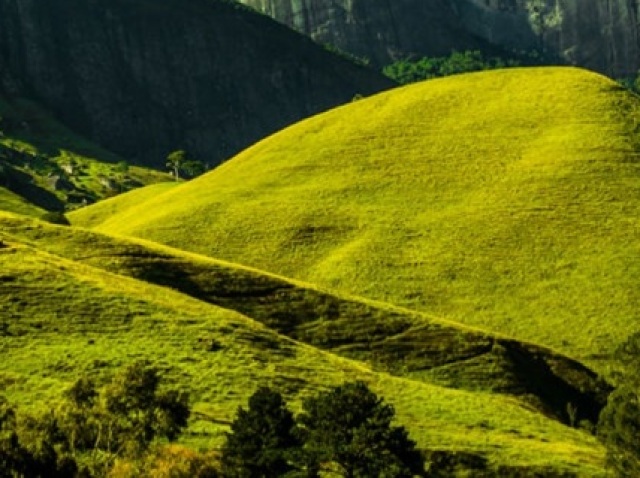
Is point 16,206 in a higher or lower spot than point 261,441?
higher

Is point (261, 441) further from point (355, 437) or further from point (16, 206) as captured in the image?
point (16, 206)

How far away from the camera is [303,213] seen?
120 m

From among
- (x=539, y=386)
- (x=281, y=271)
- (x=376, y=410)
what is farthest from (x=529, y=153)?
(x=376, y=410)

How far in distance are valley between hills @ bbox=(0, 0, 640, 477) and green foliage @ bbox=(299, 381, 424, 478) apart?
362cm

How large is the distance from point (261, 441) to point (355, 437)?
3.71 meters

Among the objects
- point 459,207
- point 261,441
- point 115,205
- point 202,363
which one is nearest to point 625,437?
point 261,441

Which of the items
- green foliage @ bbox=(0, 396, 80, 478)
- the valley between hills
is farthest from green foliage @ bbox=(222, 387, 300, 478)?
green foliage @ bbox=(0, 396, 80, 478)

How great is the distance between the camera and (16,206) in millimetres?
168000

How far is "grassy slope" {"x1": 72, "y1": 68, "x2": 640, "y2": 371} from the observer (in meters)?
98.9

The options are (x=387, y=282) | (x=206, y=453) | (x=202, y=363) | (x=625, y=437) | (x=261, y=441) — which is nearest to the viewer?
(x=261, y=441)

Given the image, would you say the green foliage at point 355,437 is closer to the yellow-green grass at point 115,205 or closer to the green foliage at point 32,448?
the green foliage at point 32,448

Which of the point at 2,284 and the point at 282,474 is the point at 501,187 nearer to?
the point at 2,284

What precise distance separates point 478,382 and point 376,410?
3129 centimetres

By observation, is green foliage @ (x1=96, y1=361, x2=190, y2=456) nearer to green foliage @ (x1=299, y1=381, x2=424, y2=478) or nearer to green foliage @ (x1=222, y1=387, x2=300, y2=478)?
green foliage @ (x1=222, y1=387, x2=300, y2=478)
